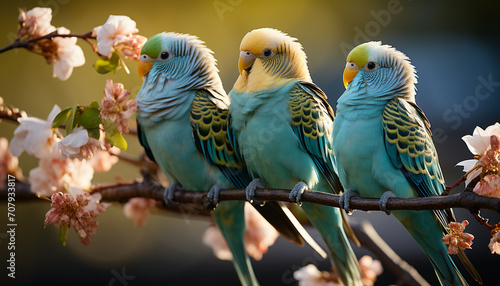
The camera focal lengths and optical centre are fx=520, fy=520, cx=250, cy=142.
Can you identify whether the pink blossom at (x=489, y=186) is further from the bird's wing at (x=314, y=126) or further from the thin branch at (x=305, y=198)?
the bird's wing at (x=314, y=126)

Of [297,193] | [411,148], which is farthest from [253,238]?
[411,148]

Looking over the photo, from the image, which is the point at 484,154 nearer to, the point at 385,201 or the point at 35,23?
the point at 385,201

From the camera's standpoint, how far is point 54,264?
251cm

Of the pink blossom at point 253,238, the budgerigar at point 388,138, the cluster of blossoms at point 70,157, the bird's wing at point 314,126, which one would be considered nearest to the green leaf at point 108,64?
the cluster of blossoms at point 70,157

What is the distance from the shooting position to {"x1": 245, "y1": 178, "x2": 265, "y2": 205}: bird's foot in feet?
3.54

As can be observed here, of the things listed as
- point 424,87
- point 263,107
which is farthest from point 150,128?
point 424,87

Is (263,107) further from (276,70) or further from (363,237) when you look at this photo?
(363,237)

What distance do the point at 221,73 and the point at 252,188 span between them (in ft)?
4.34

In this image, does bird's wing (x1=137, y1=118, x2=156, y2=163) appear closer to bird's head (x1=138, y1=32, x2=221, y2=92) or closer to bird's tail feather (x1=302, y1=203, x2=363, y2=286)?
bird's head (x1=138, y1=32, x2=221, y2=92)

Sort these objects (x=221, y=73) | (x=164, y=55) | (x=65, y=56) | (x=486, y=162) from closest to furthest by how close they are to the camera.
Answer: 1. (x=486, y=162)
2. (x=164, y=55)
3. (x=65, y=56)
4. (x=221, y=73)

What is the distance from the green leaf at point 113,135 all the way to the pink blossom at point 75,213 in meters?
0.13

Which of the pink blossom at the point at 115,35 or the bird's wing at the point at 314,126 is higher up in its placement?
the pink blossom at the point at 115,35

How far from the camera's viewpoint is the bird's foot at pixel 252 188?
1.08 metres

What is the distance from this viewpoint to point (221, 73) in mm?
2355
